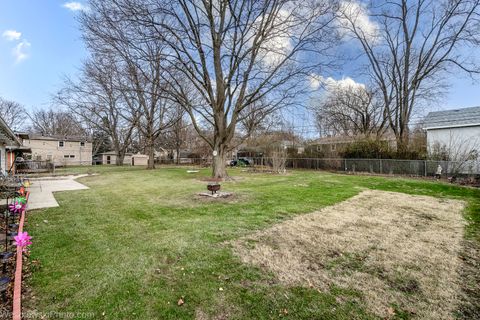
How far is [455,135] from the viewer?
50.3 feet

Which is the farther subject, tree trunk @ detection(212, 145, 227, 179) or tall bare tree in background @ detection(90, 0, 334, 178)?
tree trunk @ detection(212, 145, 227, 179)

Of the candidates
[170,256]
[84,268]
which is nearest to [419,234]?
[170,256]

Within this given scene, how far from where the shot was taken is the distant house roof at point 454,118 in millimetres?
14876

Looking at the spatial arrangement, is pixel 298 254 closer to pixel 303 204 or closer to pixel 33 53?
pixel 303 204

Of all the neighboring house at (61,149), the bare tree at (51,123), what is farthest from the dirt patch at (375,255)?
the bare tree at (51,123)

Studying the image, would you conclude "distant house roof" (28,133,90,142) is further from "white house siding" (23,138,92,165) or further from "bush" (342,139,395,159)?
"bush" (342,139,395,159)

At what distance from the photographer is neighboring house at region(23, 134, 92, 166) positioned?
3052 centimetres

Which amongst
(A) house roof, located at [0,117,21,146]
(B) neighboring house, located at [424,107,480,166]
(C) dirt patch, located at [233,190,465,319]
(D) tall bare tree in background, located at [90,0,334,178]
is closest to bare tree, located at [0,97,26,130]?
(A) house roof, located at [0,117,21,146]

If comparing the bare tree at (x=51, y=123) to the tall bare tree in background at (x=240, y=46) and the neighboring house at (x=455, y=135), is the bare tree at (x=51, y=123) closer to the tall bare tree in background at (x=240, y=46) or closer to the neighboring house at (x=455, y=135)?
the tall bare tree in background at (x=240, y=46)

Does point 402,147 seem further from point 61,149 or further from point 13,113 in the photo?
point 13,113

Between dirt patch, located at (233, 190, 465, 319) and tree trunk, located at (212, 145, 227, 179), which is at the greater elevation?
tree trunk, located at (212, 145, 227, 179)

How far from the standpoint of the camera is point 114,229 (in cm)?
444

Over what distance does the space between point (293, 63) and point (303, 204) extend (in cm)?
856

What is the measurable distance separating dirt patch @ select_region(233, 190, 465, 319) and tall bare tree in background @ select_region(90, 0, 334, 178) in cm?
838
